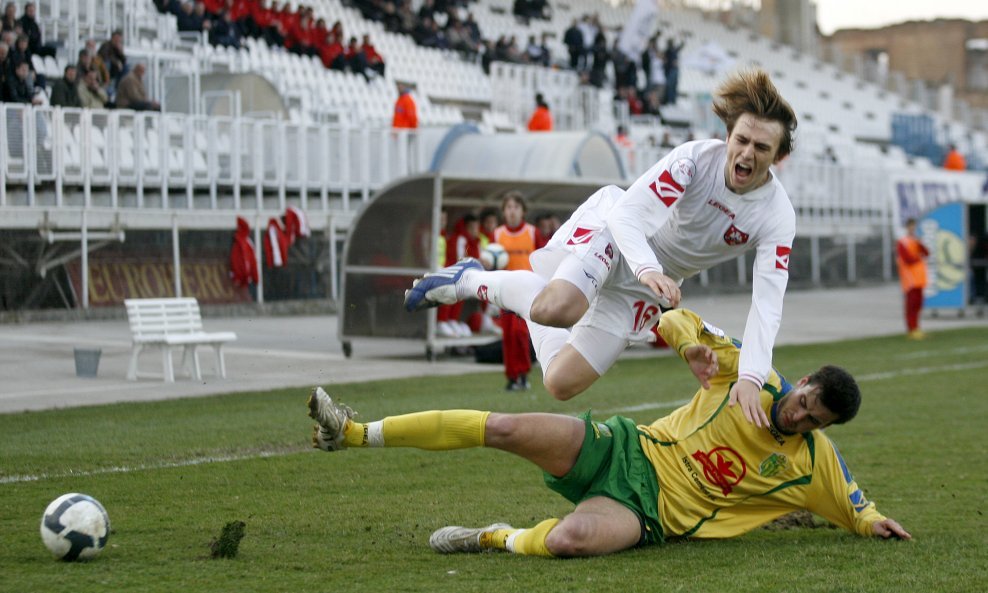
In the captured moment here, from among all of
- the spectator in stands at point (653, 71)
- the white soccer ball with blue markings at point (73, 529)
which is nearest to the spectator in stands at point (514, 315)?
the white soccer ball with blue markings at point (73, 529)

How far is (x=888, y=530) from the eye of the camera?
6.27 m

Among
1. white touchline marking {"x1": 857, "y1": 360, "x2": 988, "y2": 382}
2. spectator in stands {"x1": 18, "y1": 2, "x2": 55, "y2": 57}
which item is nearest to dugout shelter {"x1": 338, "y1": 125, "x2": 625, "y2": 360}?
white touchline marking {"x1": 857, "y1": 360, "x2": 988, "y2": 382}

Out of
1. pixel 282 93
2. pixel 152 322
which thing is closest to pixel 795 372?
pixel 152 322

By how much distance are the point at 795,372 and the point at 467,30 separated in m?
20.5

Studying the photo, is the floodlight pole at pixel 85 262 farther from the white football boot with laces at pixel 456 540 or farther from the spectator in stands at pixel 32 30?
the white football boot with laces at pixel 456 540

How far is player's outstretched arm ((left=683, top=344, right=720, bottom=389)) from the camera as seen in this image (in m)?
6.14

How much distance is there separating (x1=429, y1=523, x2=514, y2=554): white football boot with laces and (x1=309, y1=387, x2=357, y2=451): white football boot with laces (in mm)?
609

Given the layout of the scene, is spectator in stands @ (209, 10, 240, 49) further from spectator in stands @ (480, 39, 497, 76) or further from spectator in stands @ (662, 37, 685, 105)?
spectator in stands @ (662, 37, 685, 105)

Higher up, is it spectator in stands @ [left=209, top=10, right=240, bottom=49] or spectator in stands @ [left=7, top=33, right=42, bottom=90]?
spectator in stands @ [left=209, top=10, right=240, bottom=49]

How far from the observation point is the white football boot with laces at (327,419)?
5.74 meters

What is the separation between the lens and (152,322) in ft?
47.5

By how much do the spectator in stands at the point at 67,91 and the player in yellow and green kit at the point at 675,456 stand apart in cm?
Answer: 1565

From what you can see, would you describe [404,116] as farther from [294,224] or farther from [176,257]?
[176,257]

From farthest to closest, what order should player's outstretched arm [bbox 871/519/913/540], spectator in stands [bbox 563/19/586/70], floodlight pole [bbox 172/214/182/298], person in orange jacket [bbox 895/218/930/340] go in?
spectator in stands [bbox 563/19/586/70]
person in orange jacket [bbox 895/218/930/340]
floodlight pole [bbox 172/214/182/298]
player's outstretched arm [bbox 871/519/913/540]
